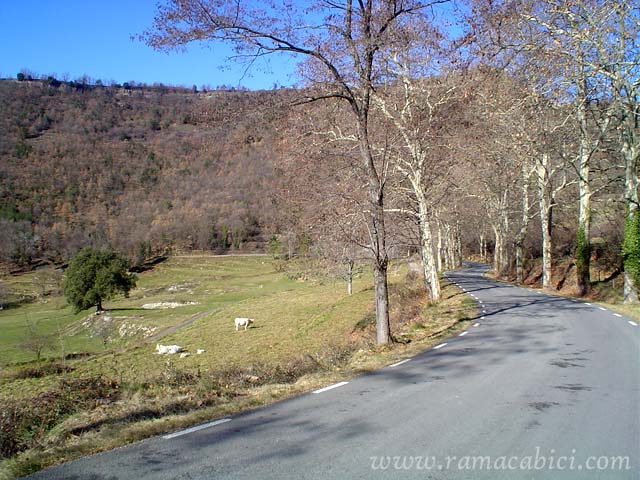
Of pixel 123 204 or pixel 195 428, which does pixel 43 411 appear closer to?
pixel 195 428

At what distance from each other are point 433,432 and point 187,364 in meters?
17.6

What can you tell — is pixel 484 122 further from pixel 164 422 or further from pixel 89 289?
pixel 89 289

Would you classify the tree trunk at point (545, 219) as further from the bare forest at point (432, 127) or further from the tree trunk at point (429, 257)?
the tree trunk at point (429, 257)

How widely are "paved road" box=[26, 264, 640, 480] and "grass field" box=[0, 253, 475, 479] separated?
871 millimetres

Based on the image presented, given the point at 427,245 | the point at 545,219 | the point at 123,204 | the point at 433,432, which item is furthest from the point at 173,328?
the point at 123,204

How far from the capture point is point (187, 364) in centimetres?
2133

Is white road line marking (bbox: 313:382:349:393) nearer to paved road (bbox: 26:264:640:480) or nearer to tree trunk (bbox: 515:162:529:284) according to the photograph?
paved road (bbox: 26:264:640:480)

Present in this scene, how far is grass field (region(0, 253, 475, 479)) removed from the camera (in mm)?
6438

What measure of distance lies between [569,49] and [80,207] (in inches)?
6779

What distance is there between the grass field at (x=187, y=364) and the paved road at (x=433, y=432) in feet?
2.86

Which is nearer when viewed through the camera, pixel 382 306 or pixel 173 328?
pixel 382 306

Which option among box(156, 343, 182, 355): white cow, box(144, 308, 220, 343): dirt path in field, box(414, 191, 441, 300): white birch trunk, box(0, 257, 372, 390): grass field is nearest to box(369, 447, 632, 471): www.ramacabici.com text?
box(0, 257, 372, 390): grass field

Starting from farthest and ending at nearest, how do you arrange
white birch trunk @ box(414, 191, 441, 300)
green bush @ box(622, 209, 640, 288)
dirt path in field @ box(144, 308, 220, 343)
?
dirt path in field @ box(144, 308, 220, 343)
green bush @ box(622, 209, 640, 288)
white birch trunk @ box(414, 191, 441, 300)

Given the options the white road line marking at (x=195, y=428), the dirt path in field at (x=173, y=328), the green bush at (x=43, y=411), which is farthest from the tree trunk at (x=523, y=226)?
the white road line marking at (x=195, y=428)
